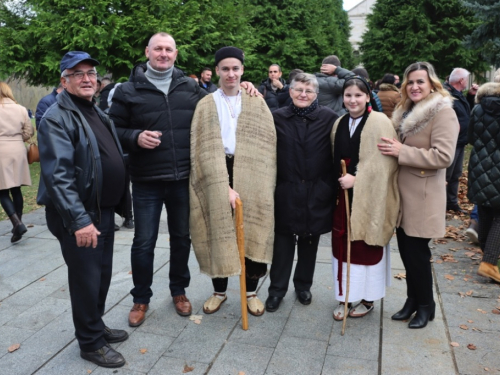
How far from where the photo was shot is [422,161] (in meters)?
3.39

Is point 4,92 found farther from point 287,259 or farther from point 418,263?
point 418,263

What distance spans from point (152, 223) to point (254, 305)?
1.11m

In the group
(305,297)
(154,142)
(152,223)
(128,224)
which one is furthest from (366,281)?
(128,224)

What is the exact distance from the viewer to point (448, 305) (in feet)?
13.5

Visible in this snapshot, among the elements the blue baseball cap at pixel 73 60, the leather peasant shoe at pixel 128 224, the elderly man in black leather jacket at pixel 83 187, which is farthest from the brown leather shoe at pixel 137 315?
the leather peasant shoe at pixel 128 224

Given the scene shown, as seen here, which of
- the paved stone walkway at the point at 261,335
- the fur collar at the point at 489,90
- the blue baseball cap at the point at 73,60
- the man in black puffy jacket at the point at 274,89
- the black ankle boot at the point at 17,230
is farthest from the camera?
the man in black puffy jacket at the point at 274,89

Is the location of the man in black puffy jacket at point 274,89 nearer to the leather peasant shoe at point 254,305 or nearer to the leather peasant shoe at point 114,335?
the leather peasant shoe at point 254,305

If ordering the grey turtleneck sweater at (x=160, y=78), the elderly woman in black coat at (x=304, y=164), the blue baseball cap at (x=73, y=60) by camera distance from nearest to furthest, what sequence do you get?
1. the blue baseball cap at (x=73, y=60)
2. the grey turtleneck sweater at (x=160, y=78)
3. the elderly woman in black coat at (x=304, y=164)

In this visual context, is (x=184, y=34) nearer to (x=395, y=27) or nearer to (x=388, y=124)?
(x=388, y=124)

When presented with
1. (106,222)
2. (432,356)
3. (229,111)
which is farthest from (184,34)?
(432,356)

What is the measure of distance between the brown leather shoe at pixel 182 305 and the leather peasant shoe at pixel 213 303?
14 centimetres

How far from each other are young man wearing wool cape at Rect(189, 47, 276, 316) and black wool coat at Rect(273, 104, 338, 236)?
0.09 metres

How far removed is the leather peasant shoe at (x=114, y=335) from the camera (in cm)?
352

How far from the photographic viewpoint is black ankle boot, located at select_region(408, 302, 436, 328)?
3.68 metres
